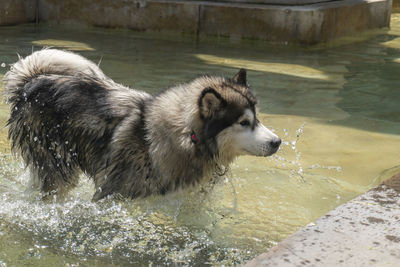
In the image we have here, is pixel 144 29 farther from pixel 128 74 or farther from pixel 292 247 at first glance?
pixel 292 247

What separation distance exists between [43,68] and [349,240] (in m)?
2.56

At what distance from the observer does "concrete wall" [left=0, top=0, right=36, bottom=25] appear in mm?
11531

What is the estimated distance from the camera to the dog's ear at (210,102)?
3.76m

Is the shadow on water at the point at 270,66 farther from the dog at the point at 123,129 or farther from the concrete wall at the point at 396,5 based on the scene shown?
the concrete wall at the point at 396,5

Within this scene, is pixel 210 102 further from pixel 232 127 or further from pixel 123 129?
pixel 123 129

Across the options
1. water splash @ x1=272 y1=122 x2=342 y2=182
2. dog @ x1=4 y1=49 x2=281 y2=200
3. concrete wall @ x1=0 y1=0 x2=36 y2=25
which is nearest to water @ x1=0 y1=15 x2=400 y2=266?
water splash @ x1=272 y1=122 x2=342 y2=182

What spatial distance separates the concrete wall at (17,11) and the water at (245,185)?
2666mm

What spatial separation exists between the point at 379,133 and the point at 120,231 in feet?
10.5

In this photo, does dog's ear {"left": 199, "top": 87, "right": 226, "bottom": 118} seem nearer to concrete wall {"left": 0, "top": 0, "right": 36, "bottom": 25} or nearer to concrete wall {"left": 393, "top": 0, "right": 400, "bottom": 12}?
concrete wall {"left": 0, "top": 0, "right": 36, "bottom": 25}

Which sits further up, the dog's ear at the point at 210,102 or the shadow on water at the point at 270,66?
the dog's ear at the point at 210,102

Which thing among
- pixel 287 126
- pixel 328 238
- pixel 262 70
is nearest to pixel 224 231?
pixel 328 238

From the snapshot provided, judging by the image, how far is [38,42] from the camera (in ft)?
32.6

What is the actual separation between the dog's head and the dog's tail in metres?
1.02

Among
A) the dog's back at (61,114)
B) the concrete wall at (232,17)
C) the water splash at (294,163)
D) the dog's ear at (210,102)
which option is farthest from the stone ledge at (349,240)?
the concrete wall at (232,17)
